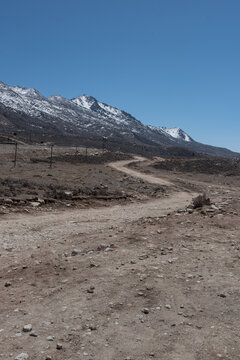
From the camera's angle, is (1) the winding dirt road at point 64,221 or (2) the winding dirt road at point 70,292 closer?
(2) the winding dirt road at point 70,292

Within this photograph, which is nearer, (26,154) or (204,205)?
(204,205)

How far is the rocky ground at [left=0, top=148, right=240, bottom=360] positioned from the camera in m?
5.72

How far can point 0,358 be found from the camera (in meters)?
5.30

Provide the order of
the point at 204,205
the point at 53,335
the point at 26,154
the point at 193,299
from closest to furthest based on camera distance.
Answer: the point at 53,335 < the point at 193,299 < the point at 204,205 < the point at 26,154

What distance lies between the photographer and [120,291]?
25.0 feet

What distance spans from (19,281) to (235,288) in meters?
4.93

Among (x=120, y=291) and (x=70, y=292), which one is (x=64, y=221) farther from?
(x=120, y=291)

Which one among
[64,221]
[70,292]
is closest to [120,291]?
[70,292]

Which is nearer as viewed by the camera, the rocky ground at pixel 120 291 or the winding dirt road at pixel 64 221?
the rocky ground at pixel 120 291

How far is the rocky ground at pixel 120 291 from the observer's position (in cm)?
572

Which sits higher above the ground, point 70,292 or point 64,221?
point 64,221

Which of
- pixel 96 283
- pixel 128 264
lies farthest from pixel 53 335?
pixel 128 264

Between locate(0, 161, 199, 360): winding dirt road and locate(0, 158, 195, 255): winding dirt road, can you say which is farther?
locate(0, 158, 195, 255): winding dirt road

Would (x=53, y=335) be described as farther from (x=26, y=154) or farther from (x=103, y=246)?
(x=26, y=154)
